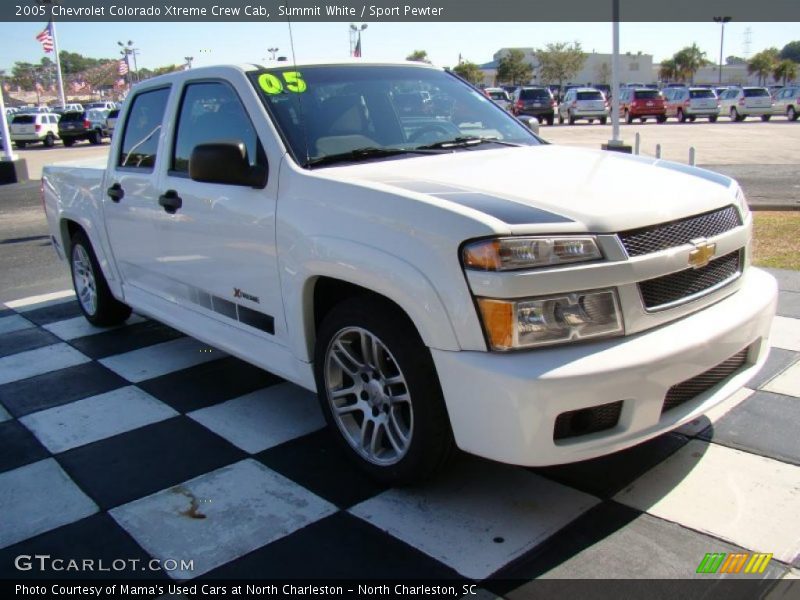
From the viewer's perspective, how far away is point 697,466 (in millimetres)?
3105

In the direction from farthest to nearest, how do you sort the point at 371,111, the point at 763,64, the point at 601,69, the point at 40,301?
1. the point at 601,69
2. the point at 763,64
3. the point at 40,301
4. the point at 371,111

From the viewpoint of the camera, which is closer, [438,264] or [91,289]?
[438,264]

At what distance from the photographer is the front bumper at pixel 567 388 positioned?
2381mm

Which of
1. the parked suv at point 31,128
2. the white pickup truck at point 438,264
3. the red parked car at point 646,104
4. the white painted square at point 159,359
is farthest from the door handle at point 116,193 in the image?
the red parked car at point 646,104

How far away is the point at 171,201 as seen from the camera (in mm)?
4000

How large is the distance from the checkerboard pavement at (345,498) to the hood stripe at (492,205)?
119 centimetres

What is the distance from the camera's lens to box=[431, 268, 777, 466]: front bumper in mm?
2381

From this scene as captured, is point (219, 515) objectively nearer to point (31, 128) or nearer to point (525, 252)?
point (525, 252)

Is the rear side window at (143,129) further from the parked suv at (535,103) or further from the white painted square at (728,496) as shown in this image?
the parked suv at (535,103)

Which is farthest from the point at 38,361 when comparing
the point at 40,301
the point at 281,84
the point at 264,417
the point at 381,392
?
the point at 381,392

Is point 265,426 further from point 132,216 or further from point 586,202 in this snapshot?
point 586,202

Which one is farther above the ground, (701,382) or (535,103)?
(535,103)

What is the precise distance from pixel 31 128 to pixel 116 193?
111ft

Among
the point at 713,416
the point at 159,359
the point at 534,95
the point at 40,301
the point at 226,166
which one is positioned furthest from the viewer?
the point at 534,95
